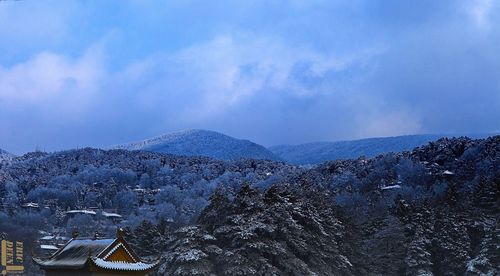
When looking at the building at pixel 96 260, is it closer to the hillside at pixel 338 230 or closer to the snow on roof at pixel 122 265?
the snow on roof at pixel 122 265

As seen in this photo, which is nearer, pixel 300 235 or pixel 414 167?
pixel 300 235

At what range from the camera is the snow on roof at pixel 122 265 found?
26.2 metres

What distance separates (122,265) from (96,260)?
1284mm

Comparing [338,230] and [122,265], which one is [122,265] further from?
[338,230]

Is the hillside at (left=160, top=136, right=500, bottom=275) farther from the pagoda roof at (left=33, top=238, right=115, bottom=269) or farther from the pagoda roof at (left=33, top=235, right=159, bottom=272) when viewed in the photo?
the pagoda roof at (left=33, top=238, right=115, bottom=269)

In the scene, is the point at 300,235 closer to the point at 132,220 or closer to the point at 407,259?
the point at 407,259

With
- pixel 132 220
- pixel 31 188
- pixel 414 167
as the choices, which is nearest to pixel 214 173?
pixel 31 188

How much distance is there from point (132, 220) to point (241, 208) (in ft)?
232

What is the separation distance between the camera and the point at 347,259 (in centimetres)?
3862

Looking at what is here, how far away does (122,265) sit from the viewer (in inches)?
1067

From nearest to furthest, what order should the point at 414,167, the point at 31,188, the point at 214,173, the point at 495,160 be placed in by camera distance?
the point at 495,160
the point at 414,167
the point at 31,188
the point at 214,173

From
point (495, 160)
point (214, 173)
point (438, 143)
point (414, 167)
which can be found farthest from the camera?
point (214, 173)

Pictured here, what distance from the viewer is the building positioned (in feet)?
86.5

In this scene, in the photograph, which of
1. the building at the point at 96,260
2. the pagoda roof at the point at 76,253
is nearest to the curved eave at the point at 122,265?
the building at the point at 96,260
